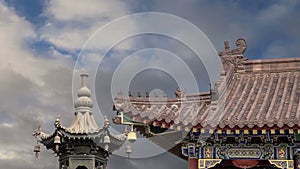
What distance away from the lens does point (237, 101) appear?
14836 mm

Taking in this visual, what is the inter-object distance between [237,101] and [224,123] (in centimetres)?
226

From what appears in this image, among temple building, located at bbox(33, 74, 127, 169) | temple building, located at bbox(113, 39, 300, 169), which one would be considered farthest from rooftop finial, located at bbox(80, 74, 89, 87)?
temple building, located at bbox(113, 39, 300, 169)

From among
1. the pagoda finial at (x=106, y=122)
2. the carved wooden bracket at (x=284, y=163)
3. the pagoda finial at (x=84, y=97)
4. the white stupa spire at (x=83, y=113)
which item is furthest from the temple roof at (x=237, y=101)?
the pagoda finial at (x=84, y=97)

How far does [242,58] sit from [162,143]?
13.4 ft

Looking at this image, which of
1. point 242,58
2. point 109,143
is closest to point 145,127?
point 242,58

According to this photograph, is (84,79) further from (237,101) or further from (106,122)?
(237,101)

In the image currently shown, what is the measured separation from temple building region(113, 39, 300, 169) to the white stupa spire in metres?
7.40

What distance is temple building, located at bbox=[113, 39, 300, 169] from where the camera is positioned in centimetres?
1280

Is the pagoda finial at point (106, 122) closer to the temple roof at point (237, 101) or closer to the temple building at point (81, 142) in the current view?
the temple building at point (81, 142)

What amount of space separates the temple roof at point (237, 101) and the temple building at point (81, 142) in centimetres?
727

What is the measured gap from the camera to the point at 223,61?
54.0 ft

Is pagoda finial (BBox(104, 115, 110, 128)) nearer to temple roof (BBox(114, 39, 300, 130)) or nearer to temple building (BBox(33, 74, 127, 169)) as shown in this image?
temple building (BBox(33, 74, 127, 169))

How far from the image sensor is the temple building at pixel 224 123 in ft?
42.0

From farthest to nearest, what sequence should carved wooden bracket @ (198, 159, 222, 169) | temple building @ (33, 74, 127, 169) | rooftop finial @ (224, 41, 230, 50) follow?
temple building @ (33, 74, 127, 169) → rooftop finial @ (224, 41, 230, 50) → carved wooden bracket @ (198, 159, 222, 169)
